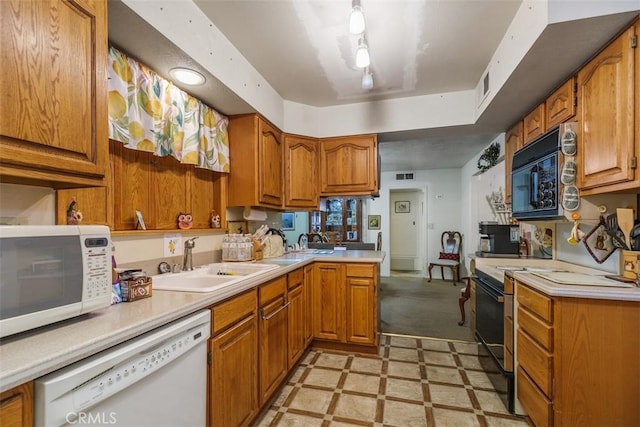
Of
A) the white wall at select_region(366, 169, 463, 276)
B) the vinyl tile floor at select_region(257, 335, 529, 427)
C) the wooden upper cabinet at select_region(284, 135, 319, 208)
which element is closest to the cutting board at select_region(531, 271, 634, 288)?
the vinyl tile floor at select_region(257, 335, 529, 427)

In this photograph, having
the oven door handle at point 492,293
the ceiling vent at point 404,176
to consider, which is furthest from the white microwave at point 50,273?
the ceiling vent at point 404,176

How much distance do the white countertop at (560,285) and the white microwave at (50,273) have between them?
1.94 meters

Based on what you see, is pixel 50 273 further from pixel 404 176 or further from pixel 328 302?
pixel 404 176

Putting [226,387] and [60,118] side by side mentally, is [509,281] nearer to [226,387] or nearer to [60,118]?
[226,387]

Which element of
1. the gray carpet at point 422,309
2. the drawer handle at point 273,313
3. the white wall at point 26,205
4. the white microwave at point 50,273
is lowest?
the gray carpet at point 422,309

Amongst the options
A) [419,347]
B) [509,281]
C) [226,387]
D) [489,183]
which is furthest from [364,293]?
[489,183]

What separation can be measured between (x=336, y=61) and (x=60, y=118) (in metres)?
1.77

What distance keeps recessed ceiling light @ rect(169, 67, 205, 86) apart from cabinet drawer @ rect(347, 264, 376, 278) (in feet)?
5.98

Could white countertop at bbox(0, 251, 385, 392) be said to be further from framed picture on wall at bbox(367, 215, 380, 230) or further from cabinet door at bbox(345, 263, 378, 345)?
framed picture on wall at bbox(367, 215, 380, 230)

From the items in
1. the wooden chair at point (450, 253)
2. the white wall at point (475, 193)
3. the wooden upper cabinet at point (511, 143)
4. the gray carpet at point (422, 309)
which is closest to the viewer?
the wooden upper cabinet at point (511, 143)

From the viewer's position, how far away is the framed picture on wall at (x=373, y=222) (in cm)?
608

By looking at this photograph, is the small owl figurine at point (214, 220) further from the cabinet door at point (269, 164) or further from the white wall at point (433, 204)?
the white wall at point (433, 204)

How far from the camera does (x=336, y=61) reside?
2.15 m

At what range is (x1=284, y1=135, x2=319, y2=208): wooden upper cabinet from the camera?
285cm
